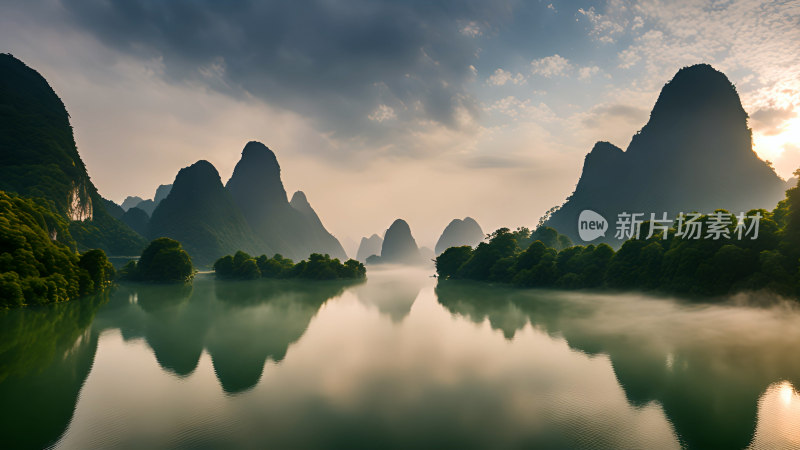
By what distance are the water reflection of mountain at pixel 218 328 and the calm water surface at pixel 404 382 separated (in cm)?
18

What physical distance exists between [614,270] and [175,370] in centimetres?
4647

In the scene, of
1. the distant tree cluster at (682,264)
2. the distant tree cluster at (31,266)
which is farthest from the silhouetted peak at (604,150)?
the distant tree cluster at (31,266)

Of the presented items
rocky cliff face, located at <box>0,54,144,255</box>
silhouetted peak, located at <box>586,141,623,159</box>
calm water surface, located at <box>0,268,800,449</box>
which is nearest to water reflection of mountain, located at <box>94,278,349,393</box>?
calm water surface, located at <box>0,268,800,449</box>

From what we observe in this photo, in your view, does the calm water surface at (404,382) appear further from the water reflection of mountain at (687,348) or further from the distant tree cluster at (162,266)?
the distant tree cluster at (162,266)

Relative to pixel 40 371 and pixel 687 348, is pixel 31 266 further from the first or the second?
pixel 687 348

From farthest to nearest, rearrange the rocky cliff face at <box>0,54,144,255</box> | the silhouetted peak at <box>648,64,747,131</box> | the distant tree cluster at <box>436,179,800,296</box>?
the silhouetted peak at <box>648,64,747,131</box>
the rocky cliff face at <box>0,54,144,255</box>
the distant tree cluster at <box>436,179,800,296</box>

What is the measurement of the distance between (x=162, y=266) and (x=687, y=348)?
70.5 m

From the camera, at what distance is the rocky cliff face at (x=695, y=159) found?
104 m

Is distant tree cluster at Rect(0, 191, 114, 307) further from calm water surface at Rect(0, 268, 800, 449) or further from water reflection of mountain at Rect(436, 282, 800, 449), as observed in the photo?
water reflection of mountain at Rect(436, 282, 800, 449)

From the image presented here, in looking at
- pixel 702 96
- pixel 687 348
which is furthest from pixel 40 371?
pixel 702 96

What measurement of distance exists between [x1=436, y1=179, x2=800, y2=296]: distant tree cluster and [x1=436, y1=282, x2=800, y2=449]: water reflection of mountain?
12.1 feet

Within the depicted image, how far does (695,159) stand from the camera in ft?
368

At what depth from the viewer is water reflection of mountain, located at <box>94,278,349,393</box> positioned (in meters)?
15.3

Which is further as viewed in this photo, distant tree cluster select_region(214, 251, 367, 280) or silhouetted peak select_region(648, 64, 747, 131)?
silhouetted peak select_region(648, 64, 747, 131)
